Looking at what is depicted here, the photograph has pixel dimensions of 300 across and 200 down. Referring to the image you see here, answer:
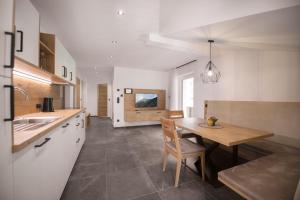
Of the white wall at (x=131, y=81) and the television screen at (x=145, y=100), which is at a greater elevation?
the white wall at (x=131, y=81)

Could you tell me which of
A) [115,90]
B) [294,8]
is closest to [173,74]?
[115,90]

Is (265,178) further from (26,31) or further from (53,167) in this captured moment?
(26,31)

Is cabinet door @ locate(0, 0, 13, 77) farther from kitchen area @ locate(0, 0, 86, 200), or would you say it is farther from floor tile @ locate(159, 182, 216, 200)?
floor tile @ locate(159, 182, 216, 200)

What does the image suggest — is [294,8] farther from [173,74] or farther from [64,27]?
[173,74]

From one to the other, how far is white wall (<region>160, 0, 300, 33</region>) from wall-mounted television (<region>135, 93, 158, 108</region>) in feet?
11.0

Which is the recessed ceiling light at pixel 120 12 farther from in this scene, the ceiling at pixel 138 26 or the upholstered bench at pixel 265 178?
Answer: the upholstered bench at pixel 265 178

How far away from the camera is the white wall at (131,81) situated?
5.14 m

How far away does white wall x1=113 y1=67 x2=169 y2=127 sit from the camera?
16.9 feet

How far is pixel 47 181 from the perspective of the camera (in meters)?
1.13

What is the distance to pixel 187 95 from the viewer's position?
16.5ft

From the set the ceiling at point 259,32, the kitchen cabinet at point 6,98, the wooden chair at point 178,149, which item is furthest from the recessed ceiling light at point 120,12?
the wooden chair at point 178,149

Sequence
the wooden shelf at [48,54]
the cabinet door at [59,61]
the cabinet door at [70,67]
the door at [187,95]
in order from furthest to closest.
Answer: the door at [187,95] < the cabinet door at [70,67] < the cabinet door at [59,61] < the wooden shelf at [48,54]

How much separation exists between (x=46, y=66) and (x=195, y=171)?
288cm

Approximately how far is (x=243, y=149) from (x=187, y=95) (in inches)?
119
